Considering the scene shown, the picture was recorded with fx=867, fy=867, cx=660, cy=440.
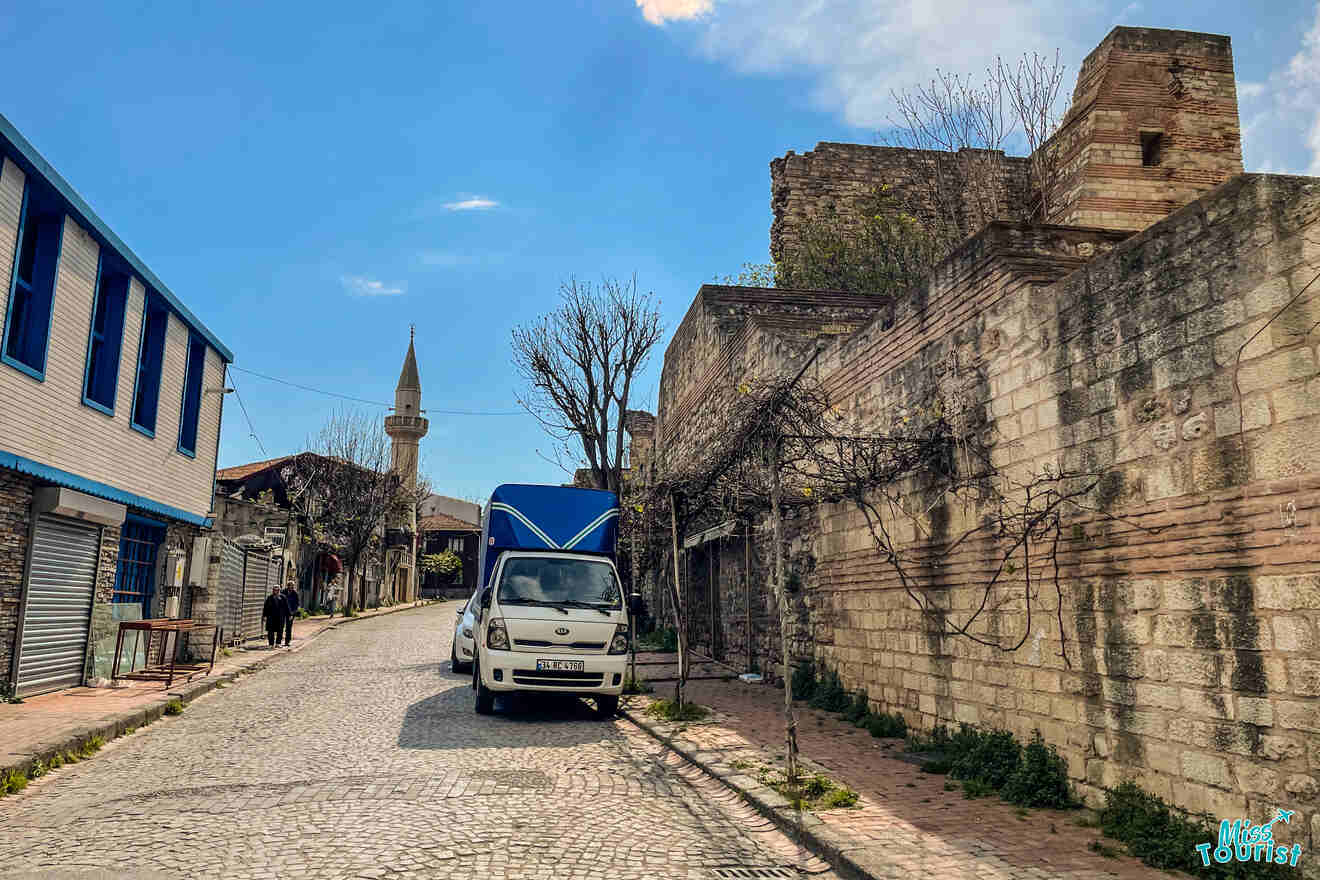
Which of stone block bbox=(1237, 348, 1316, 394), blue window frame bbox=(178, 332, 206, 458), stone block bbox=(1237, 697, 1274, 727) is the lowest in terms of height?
stone block bbox=(1237, 697, 1274, 727)

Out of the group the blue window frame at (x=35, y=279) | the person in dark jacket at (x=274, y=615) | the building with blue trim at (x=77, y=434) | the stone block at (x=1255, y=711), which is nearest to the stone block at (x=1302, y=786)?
the stone block at (x=1255, y=711)

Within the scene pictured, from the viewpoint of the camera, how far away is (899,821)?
5.48 m

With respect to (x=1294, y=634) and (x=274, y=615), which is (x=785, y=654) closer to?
(x=1294, y=634)

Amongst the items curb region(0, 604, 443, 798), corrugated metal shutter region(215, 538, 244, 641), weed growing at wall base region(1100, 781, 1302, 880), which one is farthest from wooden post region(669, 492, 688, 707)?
corrugated metal shutter region(215, 538, 244, 641)

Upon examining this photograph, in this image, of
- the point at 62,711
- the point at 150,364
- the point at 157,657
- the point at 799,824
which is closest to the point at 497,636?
the point at 62,711

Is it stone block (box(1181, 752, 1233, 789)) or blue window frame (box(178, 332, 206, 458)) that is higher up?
blue window frame (box(178, 332, 206, 458))

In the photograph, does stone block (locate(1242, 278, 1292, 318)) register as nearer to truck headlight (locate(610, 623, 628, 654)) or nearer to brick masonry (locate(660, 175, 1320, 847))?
brick masonry (locate(660, 175, 1320, 847))

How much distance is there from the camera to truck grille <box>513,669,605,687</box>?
32.0ft

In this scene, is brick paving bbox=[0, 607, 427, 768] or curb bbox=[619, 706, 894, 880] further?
brick paving bbox=[0, 607, 427, 768]

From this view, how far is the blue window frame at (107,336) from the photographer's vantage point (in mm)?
12500

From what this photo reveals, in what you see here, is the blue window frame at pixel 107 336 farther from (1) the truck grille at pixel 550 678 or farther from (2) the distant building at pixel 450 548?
(2) the distant building at pixel 450 548

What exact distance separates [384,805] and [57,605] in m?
7.95

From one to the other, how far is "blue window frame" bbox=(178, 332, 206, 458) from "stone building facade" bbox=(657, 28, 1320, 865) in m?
12.4

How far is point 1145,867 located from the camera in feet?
15.0
